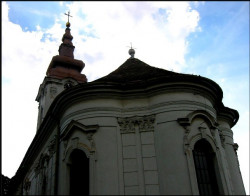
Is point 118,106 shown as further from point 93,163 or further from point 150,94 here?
point 93,163

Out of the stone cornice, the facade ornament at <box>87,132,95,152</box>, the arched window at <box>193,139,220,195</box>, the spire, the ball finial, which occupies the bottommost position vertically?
the arched window at <box>193,139,220,195</box>

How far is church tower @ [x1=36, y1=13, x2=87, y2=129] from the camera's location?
973 inches

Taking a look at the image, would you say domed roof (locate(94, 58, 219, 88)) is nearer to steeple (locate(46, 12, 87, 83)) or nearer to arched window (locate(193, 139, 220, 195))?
arched window (locate(193, 139, 220, 195))

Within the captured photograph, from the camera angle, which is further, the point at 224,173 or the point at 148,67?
the point at 148,67

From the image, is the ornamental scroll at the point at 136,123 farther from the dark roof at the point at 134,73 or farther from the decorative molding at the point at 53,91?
the decorative molding at the point at 53,91

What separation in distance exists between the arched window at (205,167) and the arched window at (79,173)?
454cm

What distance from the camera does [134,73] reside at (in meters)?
16.0

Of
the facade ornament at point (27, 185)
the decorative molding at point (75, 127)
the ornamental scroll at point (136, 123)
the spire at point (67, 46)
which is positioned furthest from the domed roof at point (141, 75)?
the spire at point (67, 46)

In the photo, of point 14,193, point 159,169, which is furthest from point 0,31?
point 14,193

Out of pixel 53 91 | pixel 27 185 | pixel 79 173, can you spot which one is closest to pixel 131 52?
pixel 79 173

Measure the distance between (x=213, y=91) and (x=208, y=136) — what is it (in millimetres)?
2383

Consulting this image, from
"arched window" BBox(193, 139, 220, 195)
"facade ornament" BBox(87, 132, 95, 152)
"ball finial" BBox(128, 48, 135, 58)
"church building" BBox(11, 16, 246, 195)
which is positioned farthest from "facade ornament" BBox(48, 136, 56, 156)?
"arched window" BBox(193, 139, 220, 195)

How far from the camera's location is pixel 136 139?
13406 millimetres

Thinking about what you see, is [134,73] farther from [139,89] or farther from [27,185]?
[27,185]
